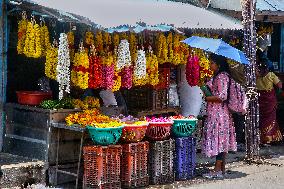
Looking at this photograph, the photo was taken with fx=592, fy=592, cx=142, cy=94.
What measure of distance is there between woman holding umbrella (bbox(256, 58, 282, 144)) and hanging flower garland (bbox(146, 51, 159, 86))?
3.92m

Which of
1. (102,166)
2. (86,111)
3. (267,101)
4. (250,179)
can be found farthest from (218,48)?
(267,101)

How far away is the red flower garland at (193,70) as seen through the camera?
11617 mm

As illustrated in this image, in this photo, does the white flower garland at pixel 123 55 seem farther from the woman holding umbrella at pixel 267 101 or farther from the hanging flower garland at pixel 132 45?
the woman holding umbrella at pixel 267 101

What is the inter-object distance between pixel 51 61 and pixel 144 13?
197 centimetres

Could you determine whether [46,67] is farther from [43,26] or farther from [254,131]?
[254,131]

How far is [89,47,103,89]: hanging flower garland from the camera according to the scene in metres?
9.79

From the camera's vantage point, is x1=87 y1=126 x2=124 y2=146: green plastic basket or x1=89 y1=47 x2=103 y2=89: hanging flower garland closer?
x1=87 y1=126 x2=124 y2=146: green plastic basket

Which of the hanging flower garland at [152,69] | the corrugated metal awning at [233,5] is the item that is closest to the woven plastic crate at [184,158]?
the hanging flower garland at [152,69]

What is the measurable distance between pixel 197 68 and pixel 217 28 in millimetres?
914

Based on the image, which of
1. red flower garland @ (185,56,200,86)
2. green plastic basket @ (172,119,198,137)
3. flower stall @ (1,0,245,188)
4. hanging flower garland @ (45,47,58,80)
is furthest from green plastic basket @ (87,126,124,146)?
red flower garland @ (185,56,200,86)

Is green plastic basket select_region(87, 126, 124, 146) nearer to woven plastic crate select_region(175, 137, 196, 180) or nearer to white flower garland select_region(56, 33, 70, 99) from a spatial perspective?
white flower garland select_region(56, 33, 70, 99)

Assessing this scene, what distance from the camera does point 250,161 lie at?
39.9 feet

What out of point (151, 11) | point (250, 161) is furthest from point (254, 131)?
point (151, 11)

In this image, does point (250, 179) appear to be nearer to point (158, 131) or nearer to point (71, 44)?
point (158, 131)
